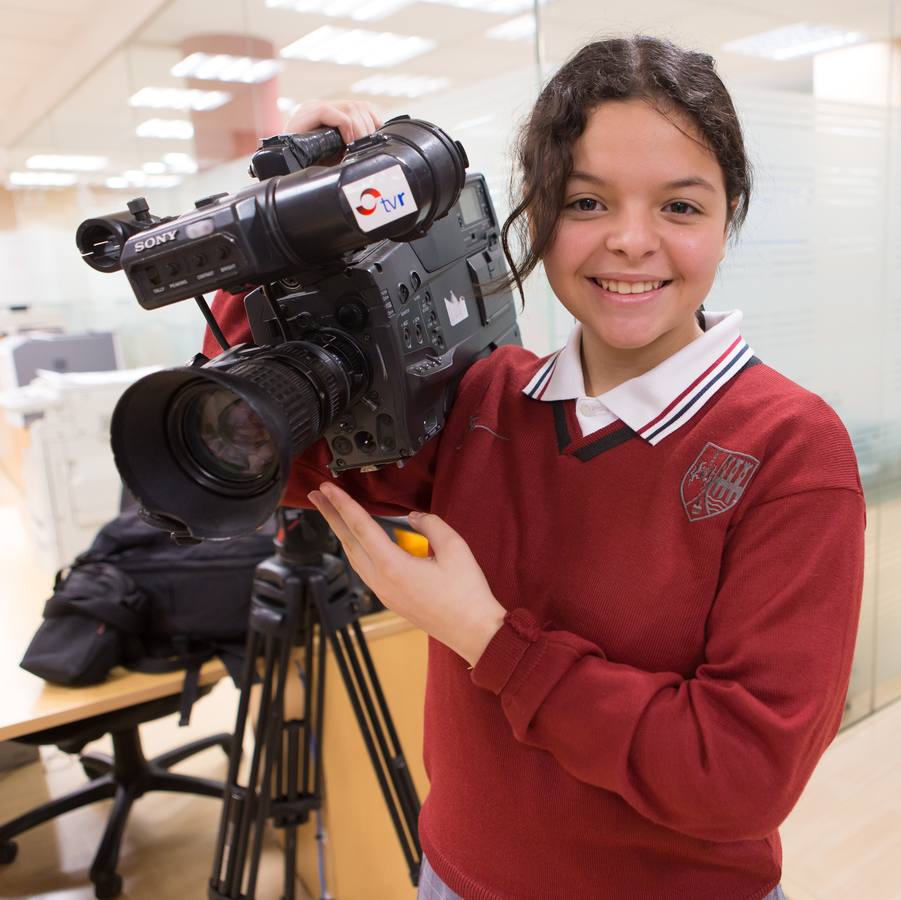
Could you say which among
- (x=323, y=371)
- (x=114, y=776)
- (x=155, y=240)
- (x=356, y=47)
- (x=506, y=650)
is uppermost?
(x=356, y=47)

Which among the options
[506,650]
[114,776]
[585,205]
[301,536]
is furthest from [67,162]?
[506,650]

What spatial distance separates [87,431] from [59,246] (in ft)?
12.2

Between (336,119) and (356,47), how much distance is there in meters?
2.31

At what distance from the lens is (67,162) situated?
4.96m

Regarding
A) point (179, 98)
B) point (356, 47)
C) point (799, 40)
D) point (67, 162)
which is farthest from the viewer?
point (67, 162)

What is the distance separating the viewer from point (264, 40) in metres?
2.99

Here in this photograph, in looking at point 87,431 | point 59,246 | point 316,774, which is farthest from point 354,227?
point 59,246

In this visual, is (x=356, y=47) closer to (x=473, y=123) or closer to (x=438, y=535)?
(x=473, y=123)

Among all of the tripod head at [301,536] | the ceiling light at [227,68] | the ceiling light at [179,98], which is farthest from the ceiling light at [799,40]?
the ceiling light at [179,98]

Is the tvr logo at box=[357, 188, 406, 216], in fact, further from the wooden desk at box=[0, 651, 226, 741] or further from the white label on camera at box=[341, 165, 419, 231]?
the wooden desk at box=[0, 651, 226, 741]

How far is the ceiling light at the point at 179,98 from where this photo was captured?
328 cm

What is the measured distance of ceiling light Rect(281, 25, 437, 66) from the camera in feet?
8.79

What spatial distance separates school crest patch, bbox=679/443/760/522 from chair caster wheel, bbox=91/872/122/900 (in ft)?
5.51

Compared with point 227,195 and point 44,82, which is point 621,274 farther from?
point 44,82
